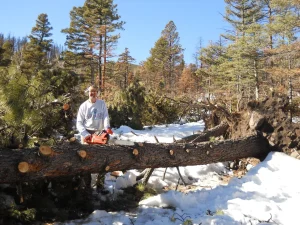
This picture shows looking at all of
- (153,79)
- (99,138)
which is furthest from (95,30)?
(99,138)

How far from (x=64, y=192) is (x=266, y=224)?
10.1 ft

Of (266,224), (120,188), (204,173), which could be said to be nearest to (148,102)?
(204,173)

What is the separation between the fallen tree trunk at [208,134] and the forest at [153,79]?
28 cm

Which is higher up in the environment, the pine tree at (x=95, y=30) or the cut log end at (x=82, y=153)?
the pine tree at (x=95, y=30)

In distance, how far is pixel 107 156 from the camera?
167 inches

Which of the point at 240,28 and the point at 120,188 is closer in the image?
the point at 120,188

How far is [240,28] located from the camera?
84.4ft

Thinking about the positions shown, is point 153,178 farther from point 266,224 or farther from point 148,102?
point 148,102

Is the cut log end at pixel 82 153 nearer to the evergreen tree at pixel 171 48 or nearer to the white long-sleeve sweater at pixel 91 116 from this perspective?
the white long-sleeve sweater at pixel 91 116

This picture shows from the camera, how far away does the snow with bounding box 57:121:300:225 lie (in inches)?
149

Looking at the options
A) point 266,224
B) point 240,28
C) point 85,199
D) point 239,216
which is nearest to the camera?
point 266,224

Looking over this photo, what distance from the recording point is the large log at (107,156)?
3.42 metres

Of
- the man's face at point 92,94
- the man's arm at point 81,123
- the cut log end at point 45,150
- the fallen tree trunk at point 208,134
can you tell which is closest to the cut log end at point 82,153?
the cut log end at point 45,150

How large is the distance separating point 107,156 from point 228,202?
6.84 feet
